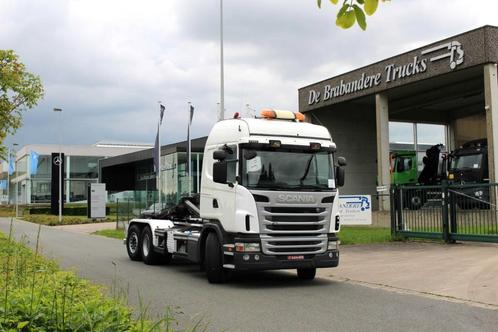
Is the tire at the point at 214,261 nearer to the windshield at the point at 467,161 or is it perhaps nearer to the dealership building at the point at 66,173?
the windshield at the point at 467,161

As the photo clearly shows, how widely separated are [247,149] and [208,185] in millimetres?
1273

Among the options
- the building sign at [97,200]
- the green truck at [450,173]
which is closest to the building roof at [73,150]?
the building sign at [97,200]

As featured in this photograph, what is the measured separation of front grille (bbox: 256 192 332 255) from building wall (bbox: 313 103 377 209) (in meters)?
27.6

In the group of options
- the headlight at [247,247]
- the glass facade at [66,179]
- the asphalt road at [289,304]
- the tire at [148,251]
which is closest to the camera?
the asphalt road at [289,304]

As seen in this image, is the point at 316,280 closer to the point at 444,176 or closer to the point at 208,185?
the point at 208,185

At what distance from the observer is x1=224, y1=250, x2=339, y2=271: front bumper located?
10.2 metres

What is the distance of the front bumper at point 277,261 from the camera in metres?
10.2

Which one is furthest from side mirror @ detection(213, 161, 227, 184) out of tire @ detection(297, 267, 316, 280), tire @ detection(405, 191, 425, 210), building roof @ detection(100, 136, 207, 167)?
building roof @ detection(100, 136, 207, 167)

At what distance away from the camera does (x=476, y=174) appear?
Result: 1069 inches

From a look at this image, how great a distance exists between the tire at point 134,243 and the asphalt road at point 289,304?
7.15 ft

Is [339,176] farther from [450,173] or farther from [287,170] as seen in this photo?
[450,173]

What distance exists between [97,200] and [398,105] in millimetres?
21295

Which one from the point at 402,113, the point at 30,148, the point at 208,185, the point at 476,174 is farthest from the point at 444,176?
the point at 30,148

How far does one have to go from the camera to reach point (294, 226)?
10.6 metres
